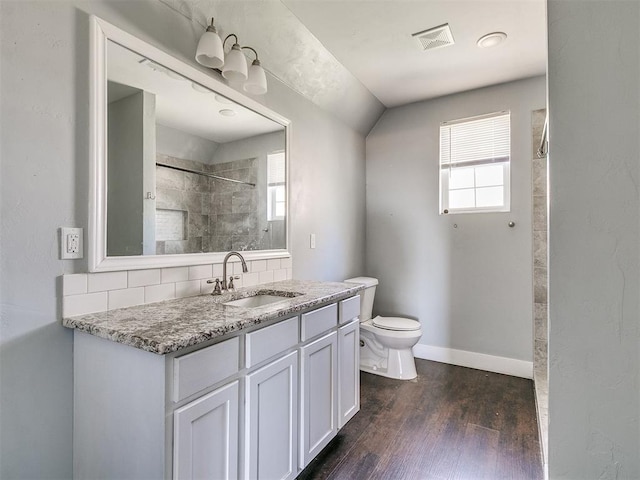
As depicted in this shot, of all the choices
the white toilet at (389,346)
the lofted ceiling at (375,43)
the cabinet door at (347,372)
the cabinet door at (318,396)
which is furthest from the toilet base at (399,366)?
the lofted ceiling at (375,43)

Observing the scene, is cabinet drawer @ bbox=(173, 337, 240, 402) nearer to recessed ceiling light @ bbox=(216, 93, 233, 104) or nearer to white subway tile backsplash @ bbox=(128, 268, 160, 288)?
white subway tile backsplash @ bbox=(128, 268, 160, 288)

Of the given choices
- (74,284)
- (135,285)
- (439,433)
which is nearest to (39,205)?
(74,284)

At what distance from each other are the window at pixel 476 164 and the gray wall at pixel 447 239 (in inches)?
2.6

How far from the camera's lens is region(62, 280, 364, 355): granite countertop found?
939mm

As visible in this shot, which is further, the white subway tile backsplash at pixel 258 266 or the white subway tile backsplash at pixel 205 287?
the white subway tile backsplash at pixel 258 266

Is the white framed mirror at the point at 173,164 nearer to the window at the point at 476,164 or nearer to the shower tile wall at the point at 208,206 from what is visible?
the shower tile wall at the point at 208,206

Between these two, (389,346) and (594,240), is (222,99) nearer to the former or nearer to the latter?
(594,240)

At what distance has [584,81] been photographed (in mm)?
1026

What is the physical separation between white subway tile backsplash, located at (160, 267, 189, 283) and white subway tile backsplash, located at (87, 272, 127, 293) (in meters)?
0.18

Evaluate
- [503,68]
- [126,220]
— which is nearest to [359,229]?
[503,68]

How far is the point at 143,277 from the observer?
54.9 inches

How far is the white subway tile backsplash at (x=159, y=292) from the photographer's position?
1.41 metres

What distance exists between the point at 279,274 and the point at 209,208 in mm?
687

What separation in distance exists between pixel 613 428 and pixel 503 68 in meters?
2.52
